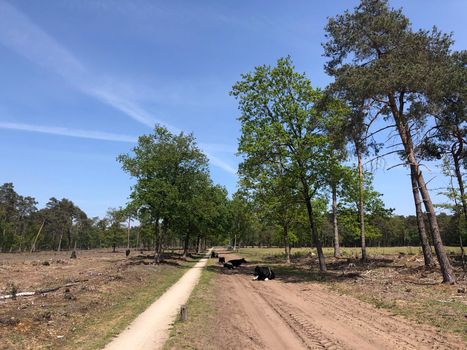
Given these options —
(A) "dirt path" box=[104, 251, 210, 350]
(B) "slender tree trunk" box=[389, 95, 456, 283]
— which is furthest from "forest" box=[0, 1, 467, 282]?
(A) "dirt path" box=[104, 251, 210, 350]

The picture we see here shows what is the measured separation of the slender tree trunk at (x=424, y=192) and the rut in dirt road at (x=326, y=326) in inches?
238

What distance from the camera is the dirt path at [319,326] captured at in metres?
9.44

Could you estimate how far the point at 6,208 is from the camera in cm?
9944

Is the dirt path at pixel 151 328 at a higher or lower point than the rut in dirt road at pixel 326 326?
lower

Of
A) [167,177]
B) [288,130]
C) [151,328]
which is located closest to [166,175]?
[167,177]

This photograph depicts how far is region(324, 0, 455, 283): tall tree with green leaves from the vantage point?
63.2ft

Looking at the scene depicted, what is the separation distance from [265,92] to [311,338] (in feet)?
74.0

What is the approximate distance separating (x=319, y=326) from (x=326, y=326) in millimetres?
205

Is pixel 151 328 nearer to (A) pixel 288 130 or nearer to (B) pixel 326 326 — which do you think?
(B) pixel 326 326

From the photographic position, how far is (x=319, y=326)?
11.3 metres

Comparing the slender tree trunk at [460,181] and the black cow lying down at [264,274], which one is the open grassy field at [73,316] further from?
the slender tree trunk at [460,181]

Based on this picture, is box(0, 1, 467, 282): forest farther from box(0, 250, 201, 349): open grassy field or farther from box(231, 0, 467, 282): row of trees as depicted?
box(0, 250, 201, 349): open grassy field

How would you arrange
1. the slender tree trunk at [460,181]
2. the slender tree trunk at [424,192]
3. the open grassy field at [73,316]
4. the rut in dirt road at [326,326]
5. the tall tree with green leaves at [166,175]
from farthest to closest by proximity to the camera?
the tall tree with green leaves at [166,175] → the slender tree trunk at [460,181] → the slender tree trunk at [424,192] → the open grassy field at [73,316] → the rut in dirt road at [326,326]

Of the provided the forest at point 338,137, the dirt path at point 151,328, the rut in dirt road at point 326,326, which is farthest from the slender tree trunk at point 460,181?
the dirt path at point 151,328
